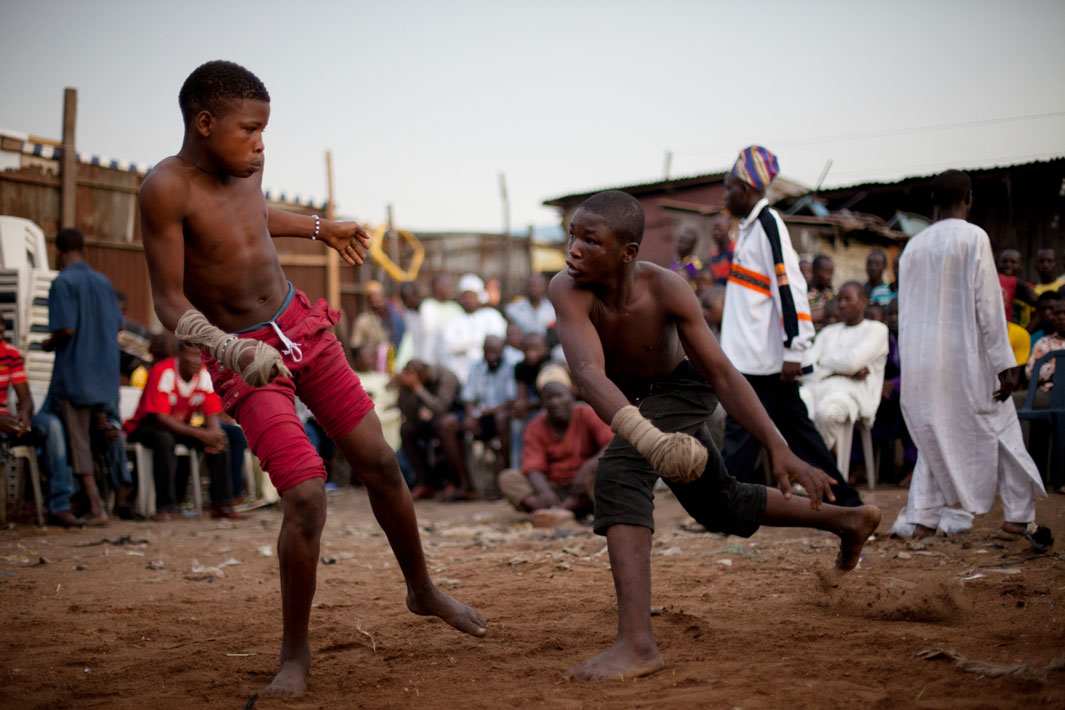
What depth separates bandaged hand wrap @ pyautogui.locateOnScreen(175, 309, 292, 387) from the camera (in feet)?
9.15

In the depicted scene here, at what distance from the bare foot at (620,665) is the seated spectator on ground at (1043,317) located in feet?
20.2

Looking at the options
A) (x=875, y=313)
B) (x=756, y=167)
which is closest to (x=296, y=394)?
(x=756, y=167)

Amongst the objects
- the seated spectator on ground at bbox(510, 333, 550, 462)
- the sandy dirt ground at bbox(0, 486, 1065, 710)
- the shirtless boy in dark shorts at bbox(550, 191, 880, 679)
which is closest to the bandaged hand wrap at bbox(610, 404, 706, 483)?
the shirtless boy in dark shorts at bbox(550, 191, 880, 679)

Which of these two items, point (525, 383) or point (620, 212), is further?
point (525, 383)

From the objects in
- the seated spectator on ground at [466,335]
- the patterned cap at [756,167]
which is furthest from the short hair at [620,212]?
the seated spectator on ground at [466,335]

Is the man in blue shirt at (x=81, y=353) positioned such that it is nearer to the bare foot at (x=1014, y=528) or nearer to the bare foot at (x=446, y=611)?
the bare foot at (x=446, y=611)

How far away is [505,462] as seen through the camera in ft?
31.0

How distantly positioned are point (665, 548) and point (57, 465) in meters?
5.21

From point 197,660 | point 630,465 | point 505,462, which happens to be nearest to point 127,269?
point 505,462

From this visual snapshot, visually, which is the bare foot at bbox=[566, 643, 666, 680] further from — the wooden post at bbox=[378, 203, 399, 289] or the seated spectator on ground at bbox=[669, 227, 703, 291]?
the wooden post at bbox=[378, 203, 399, 289]

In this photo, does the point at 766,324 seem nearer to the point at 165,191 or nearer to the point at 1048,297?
the point at 1048,297

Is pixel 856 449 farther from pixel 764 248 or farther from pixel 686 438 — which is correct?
pixel 686 438

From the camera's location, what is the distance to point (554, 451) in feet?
25.7

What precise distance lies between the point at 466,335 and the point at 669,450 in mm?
8597
